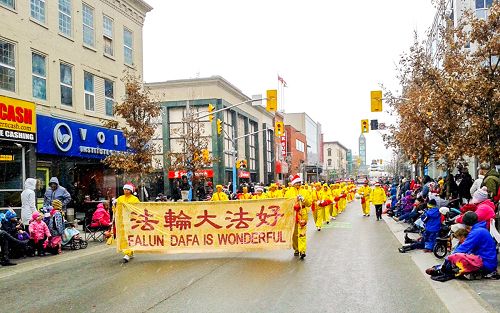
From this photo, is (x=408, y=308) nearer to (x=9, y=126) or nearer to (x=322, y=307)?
(x=322, y=307)

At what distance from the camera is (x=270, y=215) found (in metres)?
11.7

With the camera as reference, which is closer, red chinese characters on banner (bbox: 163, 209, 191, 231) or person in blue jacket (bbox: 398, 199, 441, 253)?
person in blue jacket (bbox: 398, 199, 441, 253)

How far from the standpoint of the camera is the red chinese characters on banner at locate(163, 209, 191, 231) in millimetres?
11852

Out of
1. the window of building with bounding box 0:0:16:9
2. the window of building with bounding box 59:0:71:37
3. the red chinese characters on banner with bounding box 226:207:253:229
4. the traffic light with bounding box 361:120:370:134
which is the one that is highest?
the window of building with bounding box 59:0:71:37

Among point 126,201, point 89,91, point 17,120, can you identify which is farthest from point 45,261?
point 89,91

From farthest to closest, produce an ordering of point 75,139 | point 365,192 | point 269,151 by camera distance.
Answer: point 269,151 < point 365,192 < point 75,139

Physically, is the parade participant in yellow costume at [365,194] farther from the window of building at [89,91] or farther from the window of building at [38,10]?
the window of building at [38,10]

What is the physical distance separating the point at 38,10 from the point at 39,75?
2554 millimetres

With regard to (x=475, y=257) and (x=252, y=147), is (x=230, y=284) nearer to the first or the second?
(x=475, y=257)

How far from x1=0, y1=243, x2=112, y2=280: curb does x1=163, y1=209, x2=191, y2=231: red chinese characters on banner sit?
2877 mm

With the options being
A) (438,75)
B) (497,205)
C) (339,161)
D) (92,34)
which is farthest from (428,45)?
(339,161)

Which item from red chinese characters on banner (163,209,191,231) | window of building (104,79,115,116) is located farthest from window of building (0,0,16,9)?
red chinese characters on banner (163,209,191,231)

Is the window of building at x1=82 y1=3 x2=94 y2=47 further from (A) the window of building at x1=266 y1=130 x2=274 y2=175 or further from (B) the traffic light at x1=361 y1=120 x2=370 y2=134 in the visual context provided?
(A) the window of building at x1=266 y1=130 x2=274 y2=175

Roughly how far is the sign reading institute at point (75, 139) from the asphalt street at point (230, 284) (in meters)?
8.53
